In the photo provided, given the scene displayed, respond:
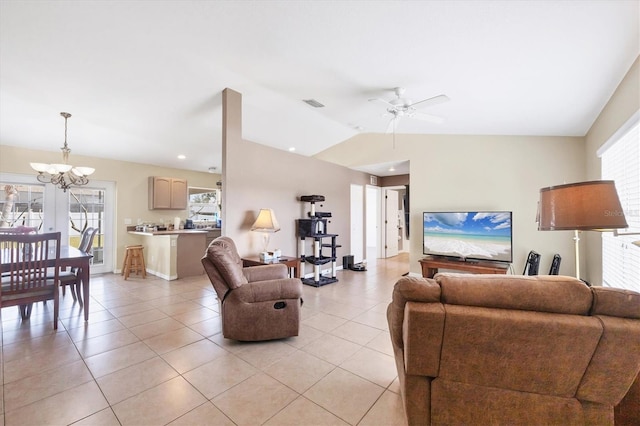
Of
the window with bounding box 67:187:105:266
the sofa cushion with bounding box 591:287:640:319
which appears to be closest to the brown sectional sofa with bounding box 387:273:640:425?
the sofa cushion with bounding box 591:287:640:319

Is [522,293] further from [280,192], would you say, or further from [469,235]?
[280,192]

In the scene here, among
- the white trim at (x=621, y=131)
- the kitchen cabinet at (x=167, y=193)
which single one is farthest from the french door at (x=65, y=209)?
the white trim at (x=621, y=131)

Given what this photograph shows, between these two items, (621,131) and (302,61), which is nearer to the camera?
(621,131)

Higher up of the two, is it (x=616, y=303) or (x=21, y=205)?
(x=21, y=205)

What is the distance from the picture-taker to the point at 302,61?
2.78 m

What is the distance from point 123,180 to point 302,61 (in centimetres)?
499

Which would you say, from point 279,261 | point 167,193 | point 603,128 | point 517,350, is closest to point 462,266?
point 603,128

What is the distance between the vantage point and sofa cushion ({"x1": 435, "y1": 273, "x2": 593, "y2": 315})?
1.22 metres

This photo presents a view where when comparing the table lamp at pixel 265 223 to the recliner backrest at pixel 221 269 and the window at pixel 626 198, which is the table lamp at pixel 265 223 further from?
the window at pixel 626 198

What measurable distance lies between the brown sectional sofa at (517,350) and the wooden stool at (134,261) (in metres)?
5.55

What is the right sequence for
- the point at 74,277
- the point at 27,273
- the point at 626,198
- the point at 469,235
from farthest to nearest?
the point at 469,235 < the point at 74,277 < the point at 27,273 < the point at 626,198

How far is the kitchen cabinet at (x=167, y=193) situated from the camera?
19.4 ft

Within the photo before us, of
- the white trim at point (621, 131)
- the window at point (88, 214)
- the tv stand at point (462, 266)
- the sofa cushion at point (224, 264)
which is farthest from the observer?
the window at point (88, 214)

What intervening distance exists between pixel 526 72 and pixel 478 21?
986 mm
